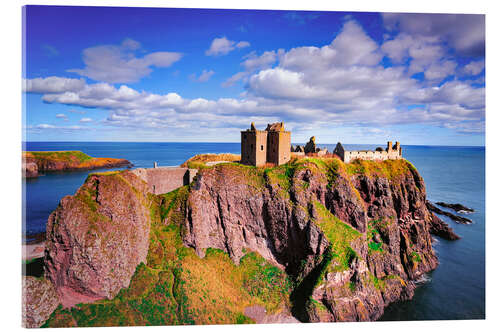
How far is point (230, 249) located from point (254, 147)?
998 centimetres

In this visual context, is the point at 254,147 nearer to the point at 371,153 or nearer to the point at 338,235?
the point at 338,235

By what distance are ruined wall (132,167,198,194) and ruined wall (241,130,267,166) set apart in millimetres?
5530

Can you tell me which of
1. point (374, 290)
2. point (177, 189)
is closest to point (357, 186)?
point (374, 290)

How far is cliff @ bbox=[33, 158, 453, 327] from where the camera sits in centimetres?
1420

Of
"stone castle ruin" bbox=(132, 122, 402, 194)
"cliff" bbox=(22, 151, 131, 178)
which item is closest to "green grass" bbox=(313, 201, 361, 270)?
"stone castle ruin" bbox=(132, 122, 402, 194)

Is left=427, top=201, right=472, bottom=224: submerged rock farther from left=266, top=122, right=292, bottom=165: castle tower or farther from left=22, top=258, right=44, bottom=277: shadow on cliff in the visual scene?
left=22, top=258, right=44, bottom=277: shadow on cliff

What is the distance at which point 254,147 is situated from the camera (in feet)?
72.8

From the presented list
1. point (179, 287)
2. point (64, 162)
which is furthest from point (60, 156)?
point (179, 287)

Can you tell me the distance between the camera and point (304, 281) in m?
18.6

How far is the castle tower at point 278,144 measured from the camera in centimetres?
2244

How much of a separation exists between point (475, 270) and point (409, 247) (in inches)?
272

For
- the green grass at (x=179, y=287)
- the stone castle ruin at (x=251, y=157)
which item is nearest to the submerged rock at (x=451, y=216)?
the stone castle ruin at (x=251, y=157)

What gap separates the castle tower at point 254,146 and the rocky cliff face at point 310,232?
61.3 inches

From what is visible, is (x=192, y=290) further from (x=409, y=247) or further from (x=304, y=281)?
(x=409, y=247)
